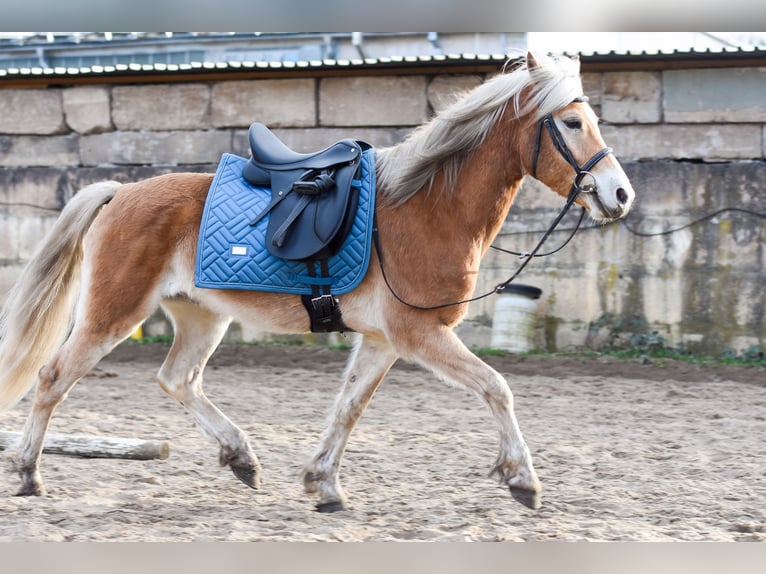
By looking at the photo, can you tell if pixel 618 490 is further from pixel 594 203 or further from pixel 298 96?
pixel 298 96

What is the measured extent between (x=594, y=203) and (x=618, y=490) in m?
1.57

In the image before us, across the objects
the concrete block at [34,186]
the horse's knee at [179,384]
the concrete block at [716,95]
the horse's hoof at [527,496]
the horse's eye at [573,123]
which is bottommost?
the horse's hoof at [527,496]

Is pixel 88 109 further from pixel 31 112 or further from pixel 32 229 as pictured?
pixel 32 229

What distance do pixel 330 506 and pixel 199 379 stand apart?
1.02 metres

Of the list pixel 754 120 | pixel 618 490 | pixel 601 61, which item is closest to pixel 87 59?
pixel 601 61

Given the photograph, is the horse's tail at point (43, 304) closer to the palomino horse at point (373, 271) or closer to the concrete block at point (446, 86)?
the palomino horse at point (373, 271)

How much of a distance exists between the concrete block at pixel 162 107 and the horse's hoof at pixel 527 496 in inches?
257

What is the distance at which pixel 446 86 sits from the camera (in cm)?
882

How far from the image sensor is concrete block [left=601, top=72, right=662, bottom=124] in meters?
8.52

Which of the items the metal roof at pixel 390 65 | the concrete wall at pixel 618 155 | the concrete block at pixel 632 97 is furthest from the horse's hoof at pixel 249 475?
the concrete block at pixel 632 97

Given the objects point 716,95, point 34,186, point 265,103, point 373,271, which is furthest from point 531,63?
point 34,186

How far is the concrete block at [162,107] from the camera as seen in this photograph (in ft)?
30.1

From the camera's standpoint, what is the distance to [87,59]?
11773 mm

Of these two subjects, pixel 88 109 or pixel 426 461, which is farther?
pixel 88 109
